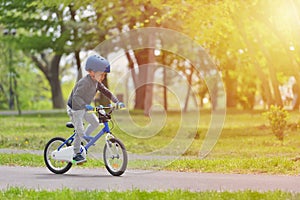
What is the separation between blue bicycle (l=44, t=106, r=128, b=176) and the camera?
1182cm

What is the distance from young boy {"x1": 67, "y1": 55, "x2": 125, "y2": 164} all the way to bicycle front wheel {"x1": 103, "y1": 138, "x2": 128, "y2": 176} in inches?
15.8

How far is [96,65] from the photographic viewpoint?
458 inches

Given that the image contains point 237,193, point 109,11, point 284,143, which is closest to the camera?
point 237,193

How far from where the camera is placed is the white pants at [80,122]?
11937 mm

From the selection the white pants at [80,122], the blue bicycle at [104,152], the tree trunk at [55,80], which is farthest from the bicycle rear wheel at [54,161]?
the tree trunk at [55,80]

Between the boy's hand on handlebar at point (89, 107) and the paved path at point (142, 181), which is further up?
the boy's hand on handlebar at point (89, 107)

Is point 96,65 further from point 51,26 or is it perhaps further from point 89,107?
point 51,26

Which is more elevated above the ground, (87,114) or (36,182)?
(87,114)

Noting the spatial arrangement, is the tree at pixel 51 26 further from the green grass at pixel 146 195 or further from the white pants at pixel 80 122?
the green grass at pixel 146 195

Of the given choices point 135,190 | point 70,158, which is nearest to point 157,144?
point 70,158

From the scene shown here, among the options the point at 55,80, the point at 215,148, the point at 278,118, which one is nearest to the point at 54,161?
the point at 215,148

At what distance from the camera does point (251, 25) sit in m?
29.2

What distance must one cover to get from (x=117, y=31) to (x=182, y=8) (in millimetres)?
15722

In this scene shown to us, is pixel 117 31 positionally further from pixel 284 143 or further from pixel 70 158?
pixel 70 158
